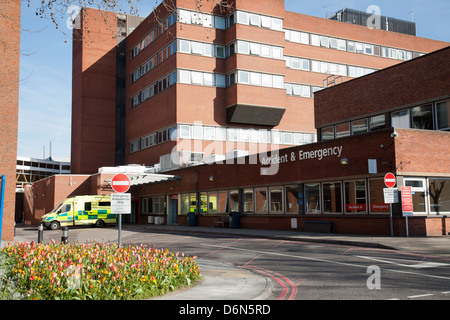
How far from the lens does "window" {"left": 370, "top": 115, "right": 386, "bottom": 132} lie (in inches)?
1095

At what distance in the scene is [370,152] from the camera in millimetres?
21891

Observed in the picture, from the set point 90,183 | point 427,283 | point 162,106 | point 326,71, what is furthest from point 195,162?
point 427,283

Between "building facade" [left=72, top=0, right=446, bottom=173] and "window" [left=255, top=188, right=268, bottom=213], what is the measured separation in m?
9.33

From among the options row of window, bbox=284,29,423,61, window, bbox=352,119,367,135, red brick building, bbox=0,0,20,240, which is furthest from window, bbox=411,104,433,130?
row of window, bbox=284,29,423,61

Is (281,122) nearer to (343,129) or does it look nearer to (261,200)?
(343,129)

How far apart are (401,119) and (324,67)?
77.7 feet

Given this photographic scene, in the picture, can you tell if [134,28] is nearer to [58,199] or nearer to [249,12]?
[249,12]

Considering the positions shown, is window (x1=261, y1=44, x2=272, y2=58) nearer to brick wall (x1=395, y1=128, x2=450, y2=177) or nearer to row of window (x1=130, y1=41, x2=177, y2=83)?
row of window (x1=130, y1=41, x2=177, y2=83)

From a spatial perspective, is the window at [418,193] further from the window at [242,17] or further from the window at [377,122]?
the window at [242,17]

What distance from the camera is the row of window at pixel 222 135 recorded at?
136ft

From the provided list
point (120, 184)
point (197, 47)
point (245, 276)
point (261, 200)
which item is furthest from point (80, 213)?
point (245, 276)

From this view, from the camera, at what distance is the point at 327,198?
24.6 metres

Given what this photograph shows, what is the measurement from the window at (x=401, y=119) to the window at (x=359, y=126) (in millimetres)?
2254

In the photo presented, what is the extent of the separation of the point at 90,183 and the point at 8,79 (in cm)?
2621
